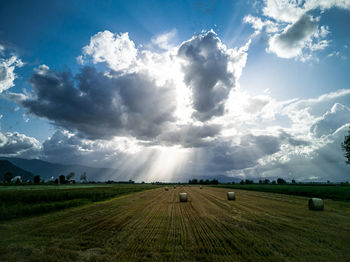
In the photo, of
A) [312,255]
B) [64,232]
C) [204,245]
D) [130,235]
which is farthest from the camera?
[64,232]

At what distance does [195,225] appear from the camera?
11.1m

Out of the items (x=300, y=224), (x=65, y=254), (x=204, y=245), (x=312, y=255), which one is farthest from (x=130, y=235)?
(x=300, y=224)

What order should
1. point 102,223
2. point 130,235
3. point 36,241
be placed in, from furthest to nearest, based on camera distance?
point 102,223 < point 130,235 < point 36,241

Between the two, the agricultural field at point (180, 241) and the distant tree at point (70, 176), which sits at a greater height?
the distant tree at point (70, 176)

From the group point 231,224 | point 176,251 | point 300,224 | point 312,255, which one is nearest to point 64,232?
point 176,251

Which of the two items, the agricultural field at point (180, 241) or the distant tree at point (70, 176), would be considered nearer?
the agricultural field at point (180, 241)

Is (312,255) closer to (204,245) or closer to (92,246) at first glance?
(204,245)

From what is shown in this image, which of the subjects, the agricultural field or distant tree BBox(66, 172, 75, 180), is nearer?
the agricultural field

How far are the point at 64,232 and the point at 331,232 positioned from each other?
1277 centimetres

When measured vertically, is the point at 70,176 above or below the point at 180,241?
above

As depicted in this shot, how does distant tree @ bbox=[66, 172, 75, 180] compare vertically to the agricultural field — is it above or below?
above

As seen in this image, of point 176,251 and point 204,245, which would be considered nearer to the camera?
point 176,251

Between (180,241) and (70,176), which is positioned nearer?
(180,241)

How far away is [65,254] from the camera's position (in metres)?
7.00
